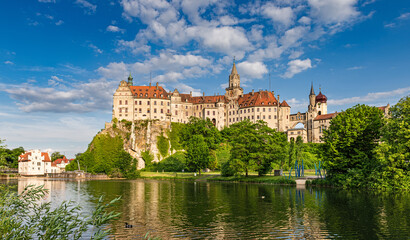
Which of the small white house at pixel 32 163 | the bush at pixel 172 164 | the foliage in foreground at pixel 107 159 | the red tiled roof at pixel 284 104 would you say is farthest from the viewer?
the red tiled roof at pixel 284 104

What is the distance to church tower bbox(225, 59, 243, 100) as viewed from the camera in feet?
453

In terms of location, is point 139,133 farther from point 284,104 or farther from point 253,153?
point 284,104

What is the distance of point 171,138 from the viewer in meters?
111

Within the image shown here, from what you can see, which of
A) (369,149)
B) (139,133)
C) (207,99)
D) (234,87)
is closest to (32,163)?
(139,133)

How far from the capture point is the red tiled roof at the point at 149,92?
119 m

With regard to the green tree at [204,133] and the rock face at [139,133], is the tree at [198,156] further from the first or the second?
the rock face at [139,133]

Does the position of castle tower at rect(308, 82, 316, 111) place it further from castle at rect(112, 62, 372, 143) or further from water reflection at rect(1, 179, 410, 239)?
water reflection at rect(1, 179, 410, 239)

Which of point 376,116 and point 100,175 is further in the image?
point 100,175

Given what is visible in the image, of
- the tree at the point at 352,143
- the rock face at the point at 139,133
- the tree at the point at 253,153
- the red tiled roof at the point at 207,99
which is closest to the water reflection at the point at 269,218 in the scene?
the tree at the point at 352,143

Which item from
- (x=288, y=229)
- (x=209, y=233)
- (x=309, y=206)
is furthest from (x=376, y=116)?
(x=209, y=233)

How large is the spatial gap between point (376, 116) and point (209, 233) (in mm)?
38845

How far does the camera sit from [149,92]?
395 feet

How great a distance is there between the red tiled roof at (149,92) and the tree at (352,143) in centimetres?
8203

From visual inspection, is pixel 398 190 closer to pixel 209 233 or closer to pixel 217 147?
pixel 209 233
